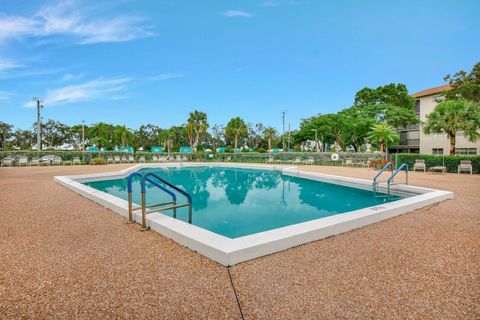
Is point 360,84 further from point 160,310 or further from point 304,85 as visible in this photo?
point 160,310

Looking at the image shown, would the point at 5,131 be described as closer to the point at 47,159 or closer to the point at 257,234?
the point at 47,159

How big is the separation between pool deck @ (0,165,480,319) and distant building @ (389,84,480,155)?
25659 millimetres

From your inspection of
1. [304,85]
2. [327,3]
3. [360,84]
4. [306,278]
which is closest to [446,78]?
[360,84]

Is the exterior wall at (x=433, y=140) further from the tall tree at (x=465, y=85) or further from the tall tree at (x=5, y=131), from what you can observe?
the tall tree at (x=5, y=131)

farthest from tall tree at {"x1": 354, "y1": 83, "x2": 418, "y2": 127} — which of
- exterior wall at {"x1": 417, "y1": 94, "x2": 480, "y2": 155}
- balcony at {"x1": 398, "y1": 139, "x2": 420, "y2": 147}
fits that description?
balcony at {"x1": 398, "y1": 139, "x2": 420, "y2": 147}

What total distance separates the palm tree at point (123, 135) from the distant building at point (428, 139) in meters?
45.8

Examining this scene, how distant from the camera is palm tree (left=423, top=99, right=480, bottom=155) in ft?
47.9

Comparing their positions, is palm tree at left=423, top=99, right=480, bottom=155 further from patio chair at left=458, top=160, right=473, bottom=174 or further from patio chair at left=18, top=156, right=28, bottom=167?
patio chair at left=18, top=156, right=28, bottom=167

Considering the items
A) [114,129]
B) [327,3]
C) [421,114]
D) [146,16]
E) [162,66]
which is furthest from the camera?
[114,129]

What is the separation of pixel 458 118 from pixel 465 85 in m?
12.4

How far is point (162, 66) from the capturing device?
24250 mm

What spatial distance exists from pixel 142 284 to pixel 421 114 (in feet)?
122

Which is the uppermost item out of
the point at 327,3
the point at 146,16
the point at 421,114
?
the point at 327,3

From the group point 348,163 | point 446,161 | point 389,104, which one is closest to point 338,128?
point 389,104
